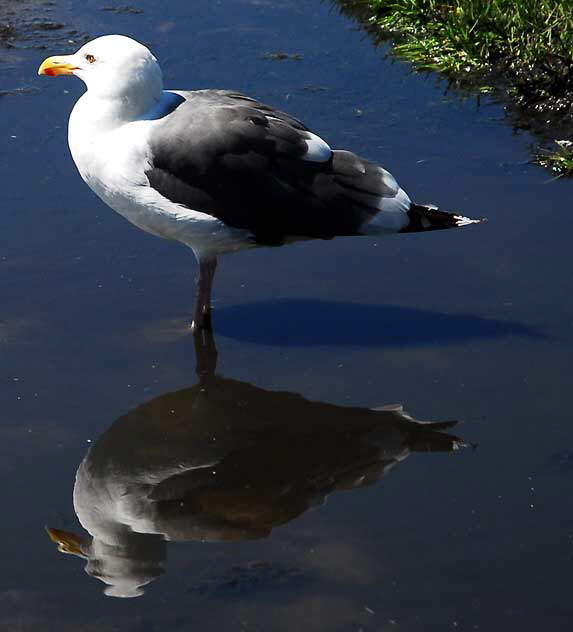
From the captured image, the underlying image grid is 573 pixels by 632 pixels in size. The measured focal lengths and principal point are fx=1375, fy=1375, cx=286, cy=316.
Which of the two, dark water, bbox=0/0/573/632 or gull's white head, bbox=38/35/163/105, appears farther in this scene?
gull's white head, bbox=38/35/163/105

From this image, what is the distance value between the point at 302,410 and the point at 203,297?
2.84ft

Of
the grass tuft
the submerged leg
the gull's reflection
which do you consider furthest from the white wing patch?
the grass tuft

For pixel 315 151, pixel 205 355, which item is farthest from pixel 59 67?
pixel 205 355

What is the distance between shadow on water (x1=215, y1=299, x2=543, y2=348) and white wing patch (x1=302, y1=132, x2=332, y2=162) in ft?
2.30

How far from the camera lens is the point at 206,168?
20.0 feet

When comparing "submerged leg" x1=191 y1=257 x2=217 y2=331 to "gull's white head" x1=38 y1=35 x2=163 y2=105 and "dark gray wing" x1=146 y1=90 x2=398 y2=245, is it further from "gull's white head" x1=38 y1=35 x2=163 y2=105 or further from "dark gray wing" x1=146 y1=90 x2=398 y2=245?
"gull's white head" x1=38 y1=35 x2=163 y2=105

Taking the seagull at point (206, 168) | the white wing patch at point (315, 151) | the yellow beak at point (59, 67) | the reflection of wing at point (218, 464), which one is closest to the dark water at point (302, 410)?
the reflection of wing at point (218, 464)

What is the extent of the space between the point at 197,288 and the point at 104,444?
1204mm

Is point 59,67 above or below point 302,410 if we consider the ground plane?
above

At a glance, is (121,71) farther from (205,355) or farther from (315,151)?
(205,355)

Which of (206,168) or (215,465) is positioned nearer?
(215,465)

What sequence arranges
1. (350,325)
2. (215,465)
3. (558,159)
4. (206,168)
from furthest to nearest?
(558,159) < (350,325) < (206,168) < (215,465)

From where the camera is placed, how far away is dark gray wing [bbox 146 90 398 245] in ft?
19.9

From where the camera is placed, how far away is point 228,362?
20.1 ft
